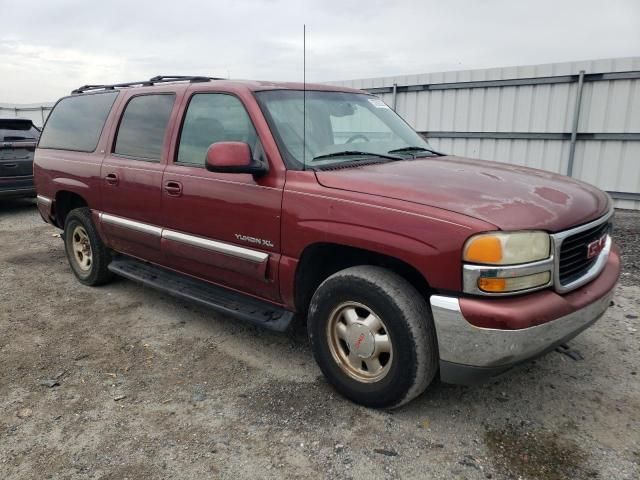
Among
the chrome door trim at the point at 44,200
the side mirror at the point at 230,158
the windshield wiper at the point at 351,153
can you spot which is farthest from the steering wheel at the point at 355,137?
the chrome door trim at the point at 44,200

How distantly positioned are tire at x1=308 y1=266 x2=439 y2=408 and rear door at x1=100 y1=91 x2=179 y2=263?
1716 millimetres

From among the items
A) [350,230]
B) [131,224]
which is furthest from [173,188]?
[350,230]

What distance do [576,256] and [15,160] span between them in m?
8.88

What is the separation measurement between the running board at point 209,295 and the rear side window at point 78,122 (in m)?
1.21

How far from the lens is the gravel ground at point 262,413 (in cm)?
243

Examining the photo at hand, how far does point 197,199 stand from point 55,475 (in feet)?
5.98

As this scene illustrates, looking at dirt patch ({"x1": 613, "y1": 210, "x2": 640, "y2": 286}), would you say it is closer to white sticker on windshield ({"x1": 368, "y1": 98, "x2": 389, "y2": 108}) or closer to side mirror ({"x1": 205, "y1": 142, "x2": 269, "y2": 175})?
white sticker on windshield ({"x1": 368, "y1": 98, "x2": 389, "y2": 108})

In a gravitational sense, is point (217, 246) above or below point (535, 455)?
above

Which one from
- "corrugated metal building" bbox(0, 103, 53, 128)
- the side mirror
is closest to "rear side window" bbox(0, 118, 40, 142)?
the side mirror

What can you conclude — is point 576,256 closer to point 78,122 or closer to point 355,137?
point 355,137

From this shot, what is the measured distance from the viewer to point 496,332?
2297mm

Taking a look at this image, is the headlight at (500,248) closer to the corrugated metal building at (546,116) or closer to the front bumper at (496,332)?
the front bumper at (496,332)

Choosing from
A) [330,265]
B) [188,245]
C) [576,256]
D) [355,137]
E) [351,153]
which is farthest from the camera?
[188,245]

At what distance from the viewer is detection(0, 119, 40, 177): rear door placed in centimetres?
844
